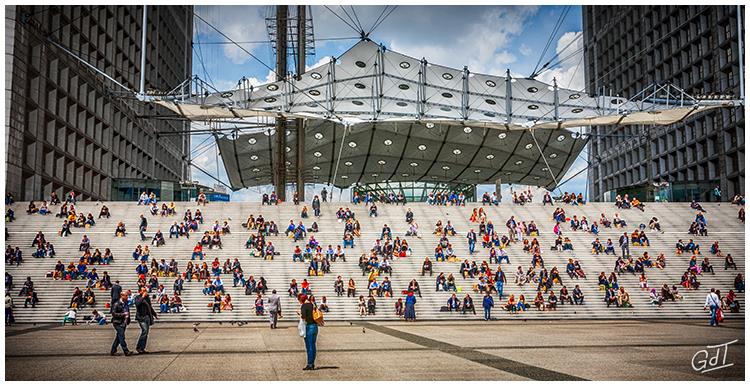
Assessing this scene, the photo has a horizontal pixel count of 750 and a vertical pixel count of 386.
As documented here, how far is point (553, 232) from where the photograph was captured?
124 ft

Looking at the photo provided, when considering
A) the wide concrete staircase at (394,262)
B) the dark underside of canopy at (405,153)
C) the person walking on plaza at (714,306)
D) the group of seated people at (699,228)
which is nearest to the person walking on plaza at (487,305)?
the wide concrete staircase at (394,262)

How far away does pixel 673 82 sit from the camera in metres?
75.2

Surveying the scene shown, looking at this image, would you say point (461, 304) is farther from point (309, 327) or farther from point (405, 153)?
point (405, 153)

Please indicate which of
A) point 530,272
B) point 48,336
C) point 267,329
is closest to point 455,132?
point 530,272

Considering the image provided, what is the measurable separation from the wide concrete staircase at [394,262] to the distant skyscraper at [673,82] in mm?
17567

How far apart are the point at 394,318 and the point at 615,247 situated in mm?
14985

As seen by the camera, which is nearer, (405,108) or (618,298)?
(618,298)

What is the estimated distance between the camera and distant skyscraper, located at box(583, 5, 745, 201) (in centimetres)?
6284

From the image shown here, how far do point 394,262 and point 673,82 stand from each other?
55273mm

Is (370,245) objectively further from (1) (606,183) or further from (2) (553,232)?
(1) (606,183)

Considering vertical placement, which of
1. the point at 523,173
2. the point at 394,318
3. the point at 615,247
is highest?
the point at 523,173

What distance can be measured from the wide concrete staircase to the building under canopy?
7376 mm

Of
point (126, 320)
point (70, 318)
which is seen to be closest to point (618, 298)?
point (126, 320)

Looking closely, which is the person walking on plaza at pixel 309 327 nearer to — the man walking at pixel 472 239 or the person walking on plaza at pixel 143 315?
the person walking on plaza at pixel 143 315
